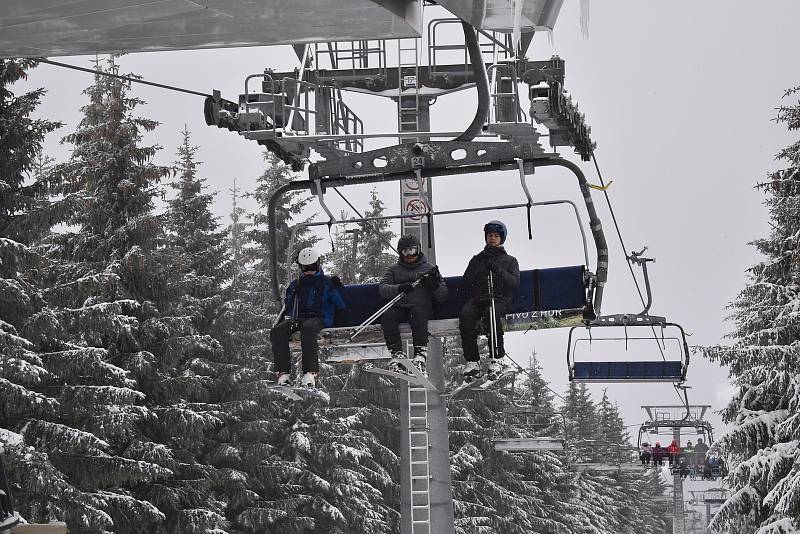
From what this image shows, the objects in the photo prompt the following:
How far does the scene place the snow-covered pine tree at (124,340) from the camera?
72.5 feet

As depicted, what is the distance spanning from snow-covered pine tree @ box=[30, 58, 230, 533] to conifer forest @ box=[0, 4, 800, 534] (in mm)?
45

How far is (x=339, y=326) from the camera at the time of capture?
1445 cm

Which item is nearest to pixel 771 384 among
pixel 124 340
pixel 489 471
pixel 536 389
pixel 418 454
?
pixel 418 454

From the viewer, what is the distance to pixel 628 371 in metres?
24.8

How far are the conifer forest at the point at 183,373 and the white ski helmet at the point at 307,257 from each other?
1.52 ft

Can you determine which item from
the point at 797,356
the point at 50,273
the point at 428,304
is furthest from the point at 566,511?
the point at 428,304

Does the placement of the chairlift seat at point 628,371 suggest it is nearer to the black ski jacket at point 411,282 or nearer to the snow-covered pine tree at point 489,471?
the black ski jacket at point 411,282

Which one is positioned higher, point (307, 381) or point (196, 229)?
point (196, 229)

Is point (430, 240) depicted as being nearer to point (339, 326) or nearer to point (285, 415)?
point (339, 326)

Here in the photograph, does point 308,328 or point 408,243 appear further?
point 308,328

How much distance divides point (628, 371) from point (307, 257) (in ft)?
42.8

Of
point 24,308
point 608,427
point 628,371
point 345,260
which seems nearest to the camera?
point 24,308

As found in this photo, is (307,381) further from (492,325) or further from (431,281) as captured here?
(492,325)

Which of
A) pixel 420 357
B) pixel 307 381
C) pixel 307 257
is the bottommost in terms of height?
A: pixel 307 381
